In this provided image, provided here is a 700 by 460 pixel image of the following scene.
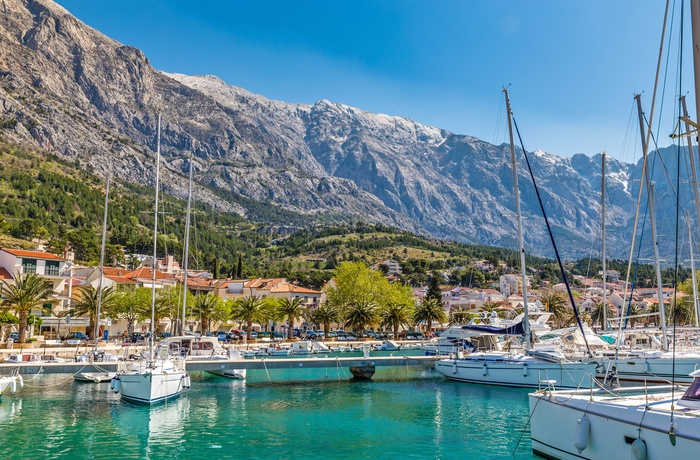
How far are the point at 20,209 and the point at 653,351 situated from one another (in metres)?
162

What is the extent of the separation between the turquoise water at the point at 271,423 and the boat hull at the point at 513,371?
1.21 metres

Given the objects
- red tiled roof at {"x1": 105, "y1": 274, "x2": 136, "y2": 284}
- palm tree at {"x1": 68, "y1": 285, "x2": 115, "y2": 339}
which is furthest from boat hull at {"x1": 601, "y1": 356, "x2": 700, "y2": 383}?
red tiled roof at {"x1": 105, "y1": 274, "x2": 136, "y2": 284}

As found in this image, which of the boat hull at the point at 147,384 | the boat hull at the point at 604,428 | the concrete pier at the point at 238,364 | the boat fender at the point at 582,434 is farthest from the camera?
the concrete pier at the point at 238,364

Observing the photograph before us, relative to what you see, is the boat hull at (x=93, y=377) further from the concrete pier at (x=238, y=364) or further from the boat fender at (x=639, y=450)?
the boat fender at (x=639, y=450)

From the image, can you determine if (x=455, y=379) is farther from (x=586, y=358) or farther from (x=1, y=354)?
(x=1, y=354)

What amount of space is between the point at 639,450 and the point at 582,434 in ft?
6.98

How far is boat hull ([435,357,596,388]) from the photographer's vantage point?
38844 mm

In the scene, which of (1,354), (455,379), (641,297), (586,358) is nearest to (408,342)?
(455,379)

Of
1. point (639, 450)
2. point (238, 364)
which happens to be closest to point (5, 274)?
point (238, 364)

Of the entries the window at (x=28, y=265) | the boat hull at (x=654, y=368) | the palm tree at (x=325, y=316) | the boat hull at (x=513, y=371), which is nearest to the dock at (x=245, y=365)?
the boat hull at (x=513, y=371)

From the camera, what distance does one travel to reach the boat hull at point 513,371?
1529 inches

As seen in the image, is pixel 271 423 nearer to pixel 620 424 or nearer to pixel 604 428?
pixel 604 428

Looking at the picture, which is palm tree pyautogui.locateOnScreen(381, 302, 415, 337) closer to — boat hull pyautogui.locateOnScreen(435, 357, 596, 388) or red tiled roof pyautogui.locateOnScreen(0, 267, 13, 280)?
boat hull pyautogui.locateOnScreen(435, 357, 596, 388)

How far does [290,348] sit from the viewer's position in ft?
227
